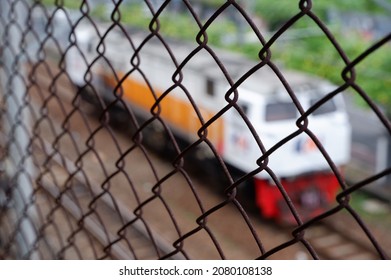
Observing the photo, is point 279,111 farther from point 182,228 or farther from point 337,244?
point 182,228

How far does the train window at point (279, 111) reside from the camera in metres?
5.50

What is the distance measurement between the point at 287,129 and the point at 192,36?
5.32 metres

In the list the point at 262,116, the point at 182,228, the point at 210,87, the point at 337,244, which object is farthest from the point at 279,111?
the point at 182,228

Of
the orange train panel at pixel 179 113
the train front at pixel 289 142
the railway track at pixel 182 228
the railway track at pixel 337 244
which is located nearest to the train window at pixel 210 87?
the orange train panel at pixel 179 113

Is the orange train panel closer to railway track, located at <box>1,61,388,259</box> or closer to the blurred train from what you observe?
the blurred train

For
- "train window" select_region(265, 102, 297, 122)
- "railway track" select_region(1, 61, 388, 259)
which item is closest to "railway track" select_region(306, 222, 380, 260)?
"railway track" select_region(1, 61, 388, 259)

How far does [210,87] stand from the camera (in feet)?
19.6

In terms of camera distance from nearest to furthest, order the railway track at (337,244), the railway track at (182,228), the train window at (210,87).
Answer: the railway track at (182,228)
the railway track at (337,244)
the train window at (210,87)

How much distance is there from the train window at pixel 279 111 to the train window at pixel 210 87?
70 cm

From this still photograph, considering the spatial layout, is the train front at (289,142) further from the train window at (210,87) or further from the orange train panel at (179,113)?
the train window at (210,87)

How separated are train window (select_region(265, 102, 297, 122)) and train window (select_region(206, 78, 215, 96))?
0.70 m

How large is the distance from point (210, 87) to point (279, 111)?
0.82 metres

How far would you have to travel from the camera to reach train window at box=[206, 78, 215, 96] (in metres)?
5.94

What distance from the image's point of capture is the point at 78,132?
327 inches
